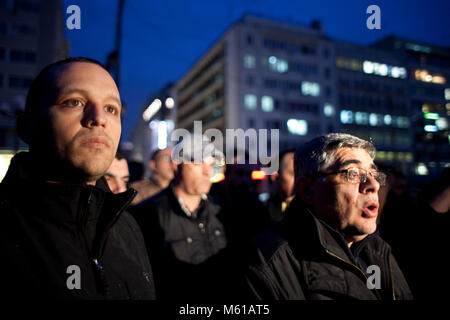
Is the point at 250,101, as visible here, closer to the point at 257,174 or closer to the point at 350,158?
the point at 257,174

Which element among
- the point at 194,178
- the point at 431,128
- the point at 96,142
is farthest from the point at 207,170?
the point at 431,128

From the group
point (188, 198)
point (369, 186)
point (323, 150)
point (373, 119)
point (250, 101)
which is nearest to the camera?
point (369, 186)

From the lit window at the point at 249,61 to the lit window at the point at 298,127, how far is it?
34.8 feet

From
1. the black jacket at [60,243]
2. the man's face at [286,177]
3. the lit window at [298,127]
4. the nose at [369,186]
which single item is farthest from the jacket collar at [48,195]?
the lit window at [298,127]

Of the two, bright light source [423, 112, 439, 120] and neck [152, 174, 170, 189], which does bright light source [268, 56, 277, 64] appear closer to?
neck [152, 174, 170, 189]

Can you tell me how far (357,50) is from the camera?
5594 centimetres

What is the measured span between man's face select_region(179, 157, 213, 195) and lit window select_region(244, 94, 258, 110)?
1745 inches

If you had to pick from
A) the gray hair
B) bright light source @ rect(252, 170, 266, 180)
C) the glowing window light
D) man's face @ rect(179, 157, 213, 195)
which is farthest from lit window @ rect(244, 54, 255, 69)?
the gray hair

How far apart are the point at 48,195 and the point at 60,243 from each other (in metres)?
0.21

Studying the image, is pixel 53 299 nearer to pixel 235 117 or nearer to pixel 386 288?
pixel 386 288

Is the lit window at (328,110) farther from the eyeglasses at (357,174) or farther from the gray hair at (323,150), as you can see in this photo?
the eyeglasses at (357,174)

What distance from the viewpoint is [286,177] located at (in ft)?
14.7

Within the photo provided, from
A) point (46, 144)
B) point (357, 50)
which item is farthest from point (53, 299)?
point (357, 50)
